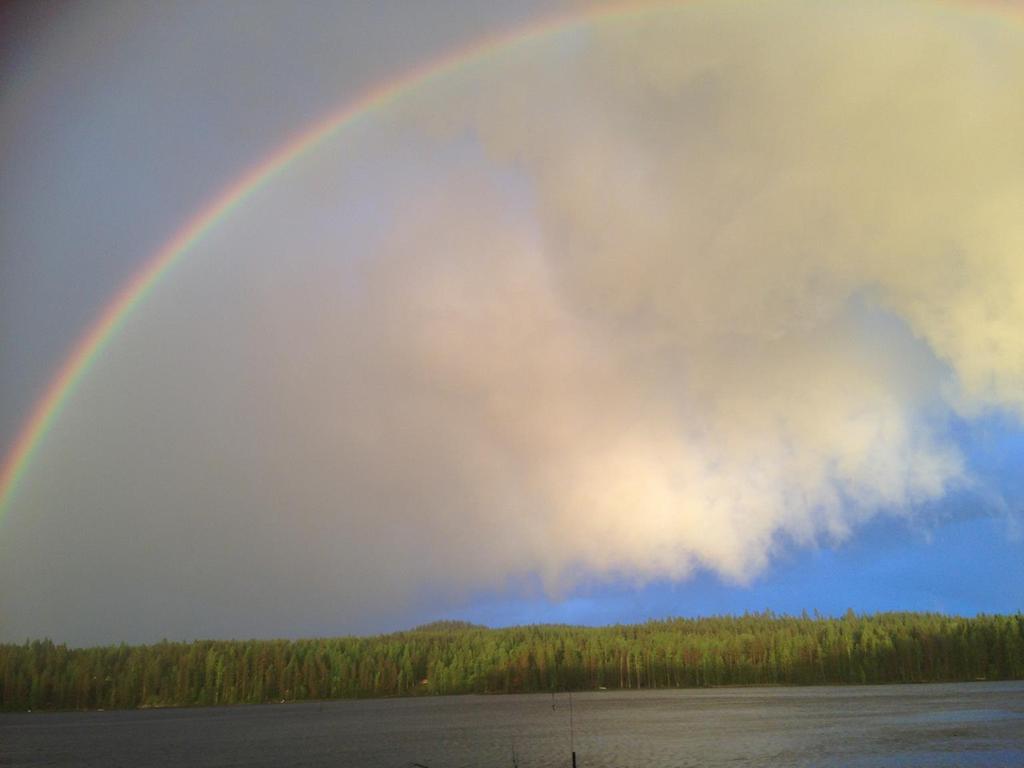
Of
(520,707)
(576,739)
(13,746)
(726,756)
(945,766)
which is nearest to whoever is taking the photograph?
(945,766)

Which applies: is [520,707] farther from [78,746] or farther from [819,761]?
[819,761]

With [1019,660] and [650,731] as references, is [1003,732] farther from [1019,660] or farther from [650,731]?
[1019,660]

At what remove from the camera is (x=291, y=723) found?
5344 inches

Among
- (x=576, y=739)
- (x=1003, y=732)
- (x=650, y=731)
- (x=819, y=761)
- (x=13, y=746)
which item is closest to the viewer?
(x=819, y=761)

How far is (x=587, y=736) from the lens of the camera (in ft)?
315

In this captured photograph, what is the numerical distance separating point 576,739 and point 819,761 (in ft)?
99.8

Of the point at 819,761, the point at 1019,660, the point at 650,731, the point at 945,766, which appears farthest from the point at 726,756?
the point at 1019,660

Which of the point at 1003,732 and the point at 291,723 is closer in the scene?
the point at 1003,732

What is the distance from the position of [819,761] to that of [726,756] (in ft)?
26.1

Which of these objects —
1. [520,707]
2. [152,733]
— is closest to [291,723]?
[152,733]

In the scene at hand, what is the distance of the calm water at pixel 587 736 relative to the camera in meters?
72.9

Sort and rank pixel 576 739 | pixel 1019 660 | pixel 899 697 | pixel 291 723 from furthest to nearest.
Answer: pixel 1019 660
pixel 899 697
pixel 291 723
pixel 576 739

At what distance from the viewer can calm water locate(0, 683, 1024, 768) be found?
72.9 metres

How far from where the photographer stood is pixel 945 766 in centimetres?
6144
